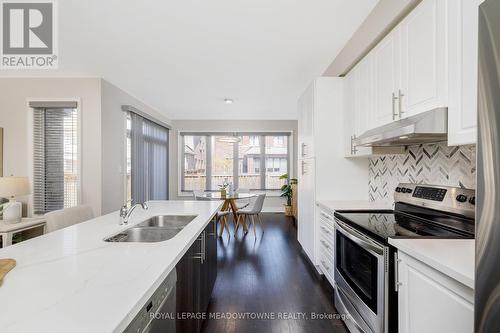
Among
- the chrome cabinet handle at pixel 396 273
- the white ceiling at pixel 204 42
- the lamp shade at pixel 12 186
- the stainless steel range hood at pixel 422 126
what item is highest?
the white ceiling at pixel 204 42

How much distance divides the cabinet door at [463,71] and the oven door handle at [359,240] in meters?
0.71

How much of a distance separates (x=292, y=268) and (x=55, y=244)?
2.51 meters

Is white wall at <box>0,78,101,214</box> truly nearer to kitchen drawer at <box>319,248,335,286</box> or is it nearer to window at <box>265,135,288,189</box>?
kitchen drawer at <box>319,248,335,286</box>

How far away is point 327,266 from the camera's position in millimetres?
2455

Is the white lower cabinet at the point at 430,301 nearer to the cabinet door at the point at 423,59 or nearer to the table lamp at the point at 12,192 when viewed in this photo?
the cabinet door at the point at 423,59

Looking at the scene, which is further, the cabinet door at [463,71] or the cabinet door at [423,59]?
the cabinet door at [423,59]

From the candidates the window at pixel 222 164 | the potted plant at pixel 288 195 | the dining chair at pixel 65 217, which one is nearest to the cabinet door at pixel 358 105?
the dining chair at pixel 65 217

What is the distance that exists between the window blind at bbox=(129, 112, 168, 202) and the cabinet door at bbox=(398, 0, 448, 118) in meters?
4.04

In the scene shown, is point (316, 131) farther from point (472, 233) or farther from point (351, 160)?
point (472, 233)

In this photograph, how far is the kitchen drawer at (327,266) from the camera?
7.51 ft

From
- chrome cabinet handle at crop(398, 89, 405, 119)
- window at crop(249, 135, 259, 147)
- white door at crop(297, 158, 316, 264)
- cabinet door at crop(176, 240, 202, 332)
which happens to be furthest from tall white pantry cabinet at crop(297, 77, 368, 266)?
window at crop(249, 135, 259, 147)

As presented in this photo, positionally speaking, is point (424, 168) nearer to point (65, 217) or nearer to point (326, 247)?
point (326, 247)

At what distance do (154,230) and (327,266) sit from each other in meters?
1.78

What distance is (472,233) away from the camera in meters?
1.32
